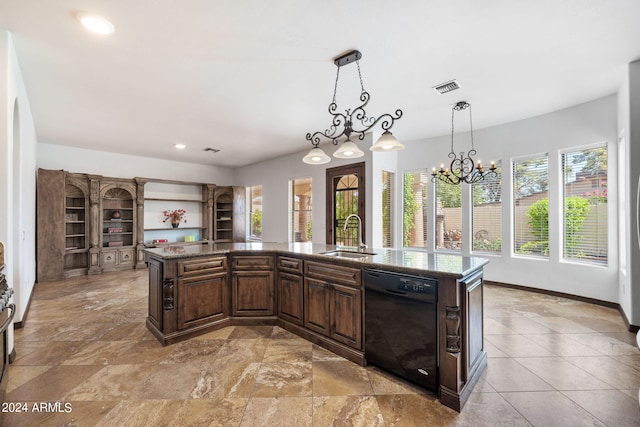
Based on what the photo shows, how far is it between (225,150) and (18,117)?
12.0 ft

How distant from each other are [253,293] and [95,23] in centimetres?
285

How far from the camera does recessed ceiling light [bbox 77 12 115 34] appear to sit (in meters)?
2.21

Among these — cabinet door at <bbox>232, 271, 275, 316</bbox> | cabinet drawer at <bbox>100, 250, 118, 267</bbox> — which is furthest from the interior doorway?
cabinet drawer at <bbox>100, 250, 118, 267</bbox>

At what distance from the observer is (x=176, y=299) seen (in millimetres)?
2941

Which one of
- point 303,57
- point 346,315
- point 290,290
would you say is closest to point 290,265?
point 290,290

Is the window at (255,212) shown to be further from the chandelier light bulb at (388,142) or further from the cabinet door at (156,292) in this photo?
the chandelier light bulb at (388,142)

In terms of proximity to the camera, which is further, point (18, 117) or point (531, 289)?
point (531, 289)

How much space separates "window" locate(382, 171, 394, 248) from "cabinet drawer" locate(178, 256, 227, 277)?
12.0 feet

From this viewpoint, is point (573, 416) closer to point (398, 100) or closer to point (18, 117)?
point (398, 100)

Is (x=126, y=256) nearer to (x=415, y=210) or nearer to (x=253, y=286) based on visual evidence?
(x=253, y=286)

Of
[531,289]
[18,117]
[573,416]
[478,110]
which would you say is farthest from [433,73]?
[18,117]

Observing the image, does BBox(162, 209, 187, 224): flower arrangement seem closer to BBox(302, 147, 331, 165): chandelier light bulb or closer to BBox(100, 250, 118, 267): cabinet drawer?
BBox(100, 250, 118, 267): cabinet drawer

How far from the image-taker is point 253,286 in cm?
335

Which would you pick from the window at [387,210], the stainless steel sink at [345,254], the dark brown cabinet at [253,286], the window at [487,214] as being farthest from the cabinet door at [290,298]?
the window at [487,214]
